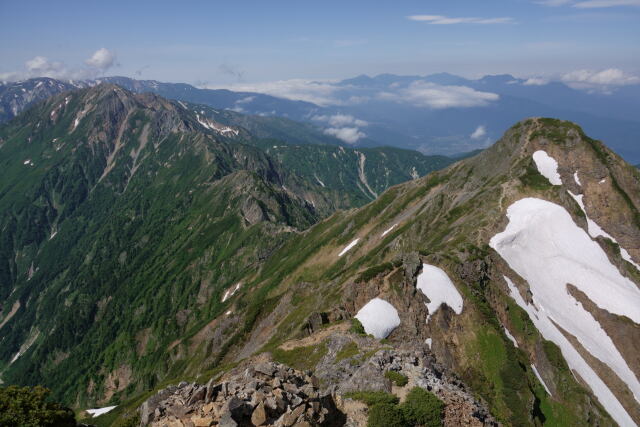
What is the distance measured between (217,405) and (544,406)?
43545 millimetres

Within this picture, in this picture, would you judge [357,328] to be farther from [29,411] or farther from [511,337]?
[29,411]

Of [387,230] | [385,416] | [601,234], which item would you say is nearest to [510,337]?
[385,416]

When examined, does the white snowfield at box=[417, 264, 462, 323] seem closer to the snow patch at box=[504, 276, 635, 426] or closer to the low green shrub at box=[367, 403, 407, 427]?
the snow patch at box=[504, 276, 635, 426]

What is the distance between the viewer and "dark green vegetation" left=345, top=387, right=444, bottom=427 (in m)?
26.0

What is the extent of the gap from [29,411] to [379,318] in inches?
Result: 1464

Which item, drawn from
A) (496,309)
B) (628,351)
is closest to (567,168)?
(628,351)

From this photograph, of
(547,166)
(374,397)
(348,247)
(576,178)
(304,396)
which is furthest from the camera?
(348,247)

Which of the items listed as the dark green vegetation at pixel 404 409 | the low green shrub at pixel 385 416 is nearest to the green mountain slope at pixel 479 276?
the dark green vegetation at pixel 404 409

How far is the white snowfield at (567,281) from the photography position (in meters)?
60.6

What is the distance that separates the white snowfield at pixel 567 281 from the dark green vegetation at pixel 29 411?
194ft

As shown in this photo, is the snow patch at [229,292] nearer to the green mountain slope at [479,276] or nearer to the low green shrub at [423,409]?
the green mountain slope at [479,276]

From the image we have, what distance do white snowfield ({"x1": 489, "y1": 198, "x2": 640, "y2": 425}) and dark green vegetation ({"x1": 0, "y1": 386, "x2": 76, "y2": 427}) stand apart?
194 ft

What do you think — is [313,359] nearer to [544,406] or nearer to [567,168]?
[544,406]

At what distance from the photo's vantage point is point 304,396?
80.2 feet
